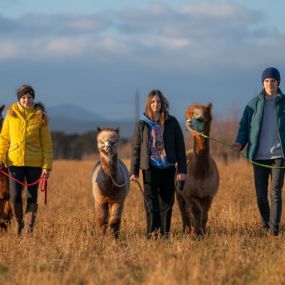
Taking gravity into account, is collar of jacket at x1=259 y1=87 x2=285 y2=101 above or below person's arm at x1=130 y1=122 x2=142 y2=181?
above

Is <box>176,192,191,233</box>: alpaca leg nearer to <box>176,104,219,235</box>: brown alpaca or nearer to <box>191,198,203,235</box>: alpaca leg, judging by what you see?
<box>176,104,219,235</box>: brown alpaca

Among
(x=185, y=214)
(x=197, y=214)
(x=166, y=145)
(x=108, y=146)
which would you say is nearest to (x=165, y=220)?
(x=197, y=214)

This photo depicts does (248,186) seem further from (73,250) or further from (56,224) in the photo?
(73,250)

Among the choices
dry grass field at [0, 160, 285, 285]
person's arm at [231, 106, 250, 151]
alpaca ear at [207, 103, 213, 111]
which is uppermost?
alpaca ear at [207, 103, 213, 111]

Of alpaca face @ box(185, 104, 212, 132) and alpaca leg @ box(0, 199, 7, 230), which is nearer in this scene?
alpaca face @ box(185, 104, 212, 132)

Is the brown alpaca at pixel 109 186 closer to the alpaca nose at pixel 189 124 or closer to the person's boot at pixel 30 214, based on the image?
the person's boot at pixel 30 214

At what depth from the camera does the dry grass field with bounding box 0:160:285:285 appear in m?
6.46

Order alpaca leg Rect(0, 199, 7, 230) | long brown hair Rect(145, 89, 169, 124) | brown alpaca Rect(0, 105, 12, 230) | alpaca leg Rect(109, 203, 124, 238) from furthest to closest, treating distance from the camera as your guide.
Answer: alpaca leg Rect(0, 199, 7, 230), brown alpaca Rect(0, 105, 12, 230), alpaca leg Rect(109, 203, 124, 238), long brown hair Rect(145, 89, 169, 124)

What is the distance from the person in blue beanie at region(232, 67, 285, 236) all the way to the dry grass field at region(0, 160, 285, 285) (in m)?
0.52

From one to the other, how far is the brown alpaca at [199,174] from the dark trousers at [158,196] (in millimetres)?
576

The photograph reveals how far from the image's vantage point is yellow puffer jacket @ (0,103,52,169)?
31.0 feet

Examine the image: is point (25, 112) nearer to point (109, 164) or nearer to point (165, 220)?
point (109, 164)

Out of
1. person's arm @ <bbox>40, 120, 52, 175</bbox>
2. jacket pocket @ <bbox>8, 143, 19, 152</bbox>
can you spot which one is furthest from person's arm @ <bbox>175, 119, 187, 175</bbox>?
jacket pocket @ <bbox>8, 143, 19, 152</bbox>

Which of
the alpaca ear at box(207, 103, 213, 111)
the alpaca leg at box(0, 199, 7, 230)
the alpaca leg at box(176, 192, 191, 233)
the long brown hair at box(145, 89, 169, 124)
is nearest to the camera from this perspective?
the long brown hair at box(145, 89, 169, 124)
